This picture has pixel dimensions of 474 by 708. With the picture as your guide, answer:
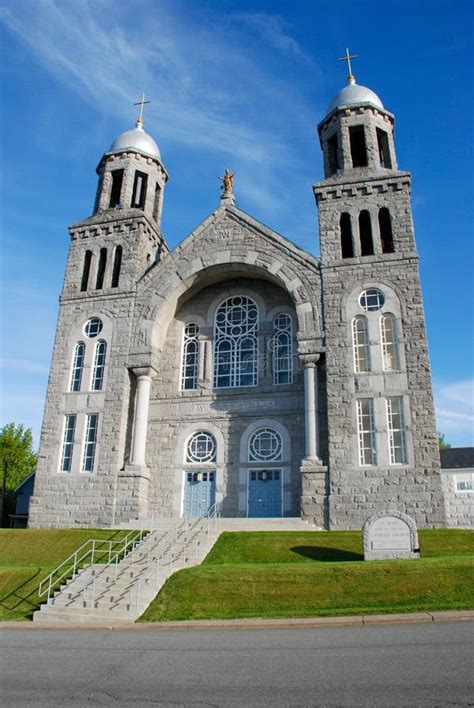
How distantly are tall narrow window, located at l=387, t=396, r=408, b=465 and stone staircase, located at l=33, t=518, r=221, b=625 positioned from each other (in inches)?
304

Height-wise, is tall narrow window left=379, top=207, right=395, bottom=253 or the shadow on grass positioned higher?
tall narrow window left=379, top=207, right=395, bottom=253

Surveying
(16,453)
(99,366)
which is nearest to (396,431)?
(99,366)

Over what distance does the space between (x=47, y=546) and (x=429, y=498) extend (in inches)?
534

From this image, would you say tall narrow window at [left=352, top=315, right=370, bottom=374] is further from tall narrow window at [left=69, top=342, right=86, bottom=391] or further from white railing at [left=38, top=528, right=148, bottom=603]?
tall narrow window at [left=69, top=342, right=86, bottom=391]

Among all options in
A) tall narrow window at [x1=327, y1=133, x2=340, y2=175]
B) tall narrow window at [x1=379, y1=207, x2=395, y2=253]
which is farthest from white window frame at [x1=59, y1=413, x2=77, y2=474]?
tall narrow window at [x1=327, y1=133, x2=340, y2=175]

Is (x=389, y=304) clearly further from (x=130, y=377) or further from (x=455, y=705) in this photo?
(x=455, y=705)

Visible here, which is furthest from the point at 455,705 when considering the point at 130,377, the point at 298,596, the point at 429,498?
the point at 130,377

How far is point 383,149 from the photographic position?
28.1m

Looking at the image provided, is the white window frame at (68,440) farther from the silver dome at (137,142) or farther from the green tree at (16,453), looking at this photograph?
the green tree at (16,453)

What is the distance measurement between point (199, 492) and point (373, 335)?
10.0 m

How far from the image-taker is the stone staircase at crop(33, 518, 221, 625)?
1263 cm

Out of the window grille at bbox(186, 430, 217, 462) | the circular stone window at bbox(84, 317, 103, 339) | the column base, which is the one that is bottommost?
the column base

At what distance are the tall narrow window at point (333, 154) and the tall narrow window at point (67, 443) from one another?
17651 mm

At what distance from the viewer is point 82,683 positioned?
693 centimetres
